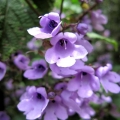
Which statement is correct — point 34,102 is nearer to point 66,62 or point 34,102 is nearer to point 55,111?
point 55,111

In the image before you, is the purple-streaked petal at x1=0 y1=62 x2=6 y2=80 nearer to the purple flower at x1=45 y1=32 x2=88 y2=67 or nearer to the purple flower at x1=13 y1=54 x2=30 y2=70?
the purple flower at x1=13 y1=54 x2=30 y2=70

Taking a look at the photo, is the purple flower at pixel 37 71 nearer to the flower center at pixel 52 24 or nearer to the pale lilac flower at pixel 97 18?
the flower center at pixel 52 24

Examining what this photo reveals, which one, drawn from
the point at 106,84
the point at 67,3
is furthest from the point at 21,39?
the point at 67,3

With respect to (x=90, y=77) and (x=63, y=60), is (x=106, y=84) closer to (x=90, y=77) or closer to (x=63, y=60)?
(x=90, y=77)

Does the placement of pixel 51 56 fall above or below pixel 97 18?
above

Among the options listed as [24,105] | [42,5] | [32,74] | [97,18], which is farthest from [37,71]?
[97,18]

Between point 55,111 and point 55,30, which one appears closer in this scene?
point 55,30

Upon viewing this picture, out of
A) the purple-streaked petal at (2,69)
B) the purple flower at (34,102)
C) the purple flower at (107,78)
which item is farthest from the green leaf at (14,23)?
the purple flower at (107,78)

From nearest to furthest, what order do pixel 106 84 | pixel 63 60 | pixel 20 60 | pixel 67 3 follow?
pixel 63 60 → pixel 106 84 → pixel 20 60 → pixel 67 3
